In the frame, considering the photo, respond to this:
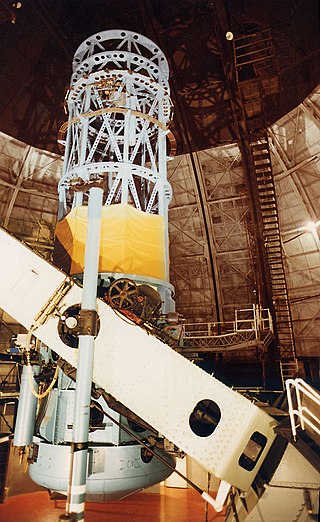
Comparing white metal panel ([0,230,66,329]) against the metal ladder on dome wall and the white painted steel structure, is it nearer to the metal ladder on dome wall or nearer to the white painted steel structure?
the white painted steel structure

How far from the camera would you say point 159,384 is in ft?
18.4

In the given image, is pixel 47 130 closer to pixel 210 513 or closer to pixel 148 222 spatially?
pixel 148 222

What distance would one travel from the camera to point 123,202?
970cm

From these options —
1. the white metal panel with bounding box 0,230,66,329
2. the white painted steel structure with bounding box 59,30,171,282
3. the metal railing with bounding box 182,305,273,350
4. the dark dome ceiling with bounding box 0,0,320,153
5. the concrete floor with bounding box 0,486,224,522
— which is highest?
the dark dome ceiling with bounding box 0,0,320,153

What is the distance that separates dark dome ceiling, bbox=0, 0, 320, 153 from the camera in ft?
46.8

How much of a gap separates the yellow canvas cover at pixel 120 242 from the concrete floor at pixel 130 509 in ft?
24.0

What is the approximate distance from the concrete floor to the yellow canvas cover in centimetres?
732

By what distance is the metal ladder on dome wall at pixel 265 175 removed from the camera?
51.8ft

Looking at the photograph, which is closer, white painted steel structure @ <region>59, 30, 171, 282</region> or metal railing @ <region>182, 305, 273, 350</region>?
white painted steel structure @ <region>59, 30, 171, 282</region>

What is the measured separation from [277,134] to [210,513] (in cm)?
1667

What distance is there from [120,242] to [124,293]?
207 centimetres

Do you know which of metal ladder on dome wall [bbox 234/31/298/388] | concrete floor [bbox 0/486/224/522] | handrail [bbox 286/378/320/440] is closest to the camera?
handrail [bbox 286/378/320/440]

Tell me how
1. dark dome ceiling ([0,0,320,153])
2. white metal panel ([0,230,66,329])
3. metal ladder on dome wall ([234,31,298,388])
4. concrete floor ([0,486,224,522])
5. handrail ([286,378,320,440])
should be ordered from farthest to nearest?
metal ladder on dome wall ([234,31,298,388])
dark dome ceiling ([0,0,320,153])
concrete floor ([0,486,224,522])
white metal panel ([0,230,66,329])
handrail ([286,378,320,440])

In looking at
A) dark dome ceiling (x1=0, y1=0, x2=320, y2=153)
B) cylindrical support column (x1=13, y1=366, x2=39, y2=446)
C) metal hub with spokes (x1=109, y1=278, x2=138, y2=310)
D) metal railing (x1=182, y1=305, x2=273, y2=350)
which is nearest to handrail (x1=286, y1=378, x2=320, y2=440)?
metal hub with spokes (x1=109, y1=278, x2=138, y2=310)
